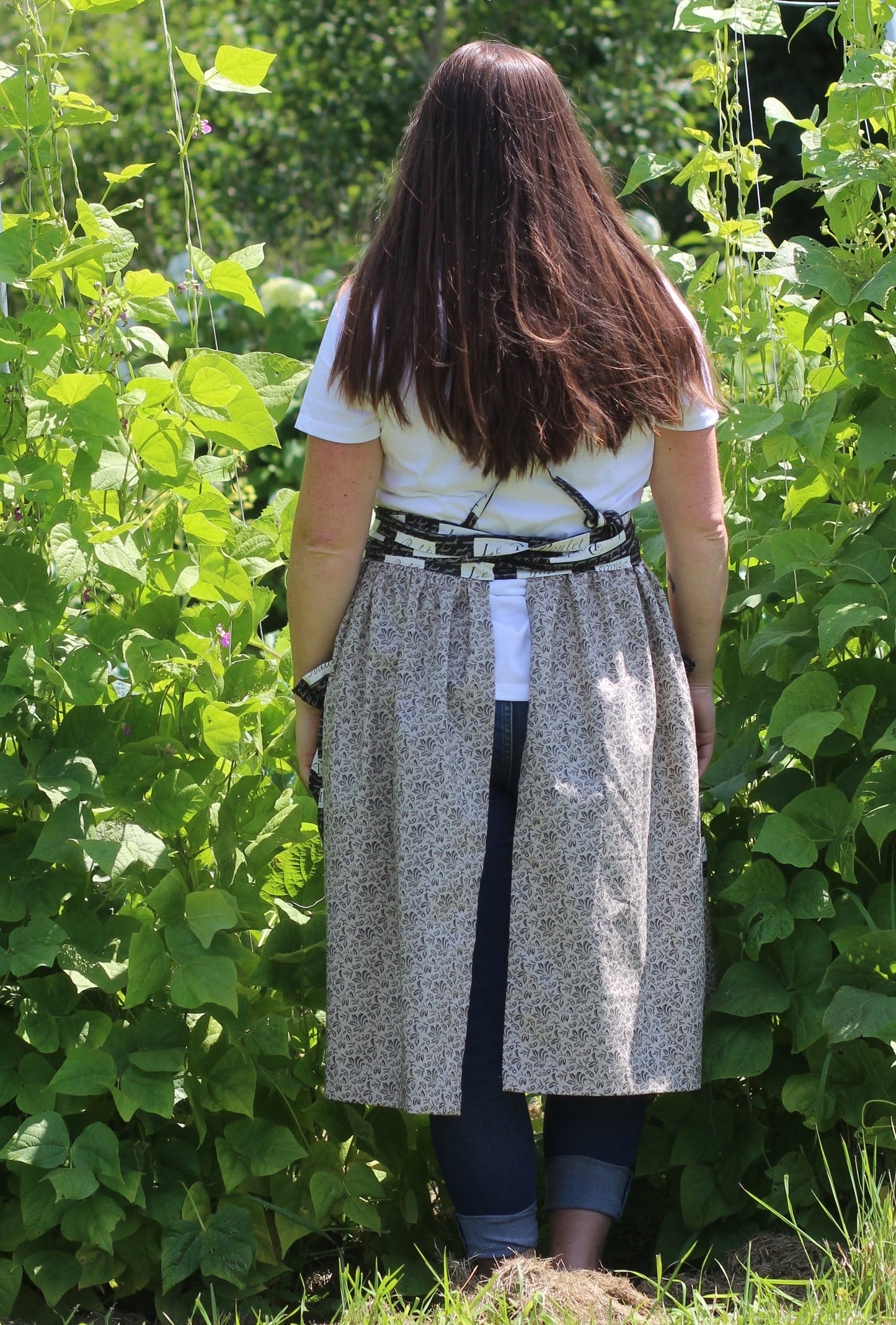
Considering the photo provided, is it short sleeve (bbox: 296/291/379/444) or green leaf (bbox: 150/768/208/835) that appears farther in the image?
green leaf (bbox: 150/768/208/835)

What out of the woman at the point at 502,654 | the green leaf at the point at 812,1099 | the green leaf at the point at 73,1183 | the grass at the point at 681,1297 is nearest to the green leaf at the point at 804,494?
the woman at the point at 502,654

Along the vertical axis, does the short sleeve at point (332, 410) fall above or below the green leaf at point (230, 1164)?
above

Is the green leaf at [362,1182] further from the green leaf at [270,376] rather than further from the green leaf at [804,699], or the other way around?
the green leaf at [270,376]

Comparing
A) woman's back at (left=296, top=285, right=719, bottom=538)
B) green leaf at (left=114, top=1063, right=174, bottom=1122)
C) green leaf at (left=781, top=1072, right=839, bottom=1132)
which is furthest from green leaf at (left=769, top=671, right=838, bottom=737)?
green leaf at (left=114, top=1063, right=174, bottom=1122)

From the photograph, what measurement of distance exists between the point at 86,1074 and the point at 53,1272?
315mm

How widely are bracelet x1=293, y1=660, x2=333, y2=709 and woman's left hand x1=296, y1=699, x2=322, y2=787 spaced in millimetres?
17

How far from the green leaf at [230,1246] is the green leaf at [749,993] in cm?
74

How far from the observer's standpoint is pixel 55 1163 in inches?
73.2

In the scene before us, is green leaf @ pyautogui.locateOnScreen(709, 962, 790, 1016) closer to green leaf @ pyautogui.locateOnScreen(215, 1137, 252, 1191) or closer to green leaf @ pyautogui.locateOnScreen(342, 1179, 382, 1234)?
green leaf @ pyautogui.locateOnScreen(342, 1179, 382, 1234)

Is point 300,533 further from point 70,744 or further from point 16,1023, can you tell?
point 16,1023

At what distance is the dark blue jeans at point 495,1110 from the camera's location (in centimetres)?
184

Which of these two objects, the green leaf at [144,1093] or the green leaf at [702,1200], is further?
the green leaf at [702,1200]

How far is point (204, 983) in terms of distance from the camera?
1.85 metres

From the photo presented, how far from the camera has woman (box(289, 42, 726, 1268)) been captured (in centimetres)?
174
